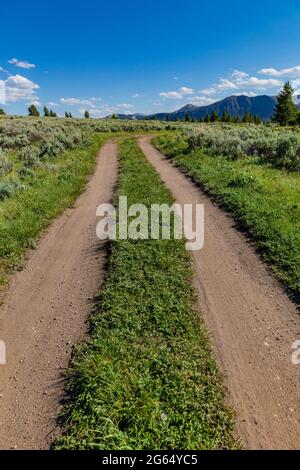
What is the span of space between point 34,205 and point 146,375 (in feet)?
31.6

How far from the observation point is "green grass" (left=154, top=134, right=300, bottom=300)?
833 cm

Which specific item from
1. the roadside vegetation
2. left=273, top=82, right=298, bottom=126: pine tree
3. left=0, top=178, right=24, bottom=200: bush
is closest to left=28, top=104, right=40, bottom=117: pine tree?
left=273, top=82, right=298, bottom=126: pine tree

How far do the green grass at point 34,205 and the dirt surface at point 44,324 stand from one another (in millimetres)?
457

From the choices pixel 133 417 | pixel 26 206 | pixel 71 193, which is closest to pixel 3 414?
pixel 133 417

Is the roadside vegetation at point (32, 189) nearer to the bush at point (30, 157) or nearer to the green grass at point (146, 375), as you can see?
the bush at point (30, 157)

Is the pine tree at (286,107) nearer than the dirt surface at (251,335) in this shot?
No

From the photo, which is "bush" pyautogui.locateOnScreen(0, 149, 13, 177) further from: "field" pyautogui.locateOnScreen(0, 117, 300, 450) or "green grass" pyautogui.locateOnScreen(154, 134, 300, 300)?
"green grass" pyautogui.locateOnScreen(154, 134, 300, 300)

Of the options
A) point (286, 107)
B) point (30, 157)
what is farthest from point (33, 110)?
point (30, 157)

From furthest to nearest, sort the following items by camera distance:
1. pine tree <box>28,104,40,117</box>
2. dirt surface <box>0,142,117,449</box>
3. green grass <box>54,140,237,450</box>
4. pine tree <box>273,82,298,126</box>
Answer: pine tree <box>28,104,40,117</box>, pine tree <box>273,82,298,126</box>, dirt surface <box>0,142,117,449</box>, green grass <box>54,140,237,450</box>

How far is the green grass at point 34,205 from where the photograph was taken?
32.4 feet

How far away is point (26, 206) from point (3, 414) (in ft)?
30.3

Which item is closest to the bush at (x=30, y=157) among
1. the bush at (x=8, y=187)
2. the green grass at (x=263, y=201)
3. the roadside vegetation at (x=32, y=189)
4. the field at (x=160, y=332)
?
the roadside vegetation at (x=32, y=189)

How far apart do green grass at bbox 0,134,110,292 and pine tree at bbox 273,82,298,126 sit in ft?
220
